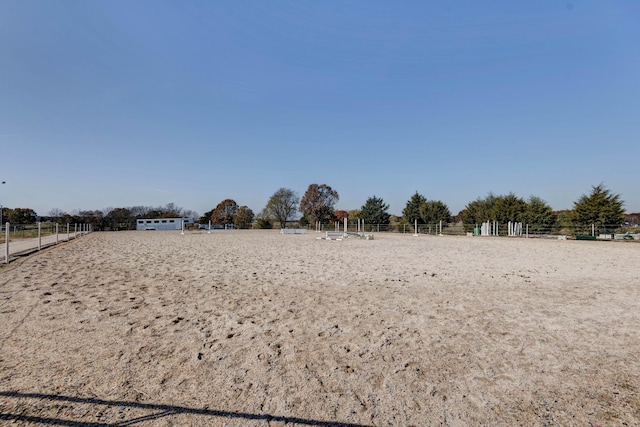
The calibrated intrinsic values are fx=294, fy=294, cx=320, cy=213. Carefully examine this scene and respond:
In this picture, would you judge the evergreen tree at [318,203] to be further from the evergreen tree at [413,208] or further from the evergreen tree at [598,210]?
the evergreen tree at [598,210]

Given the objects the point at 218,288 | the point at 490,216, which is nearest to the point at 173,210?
the point at 490,216

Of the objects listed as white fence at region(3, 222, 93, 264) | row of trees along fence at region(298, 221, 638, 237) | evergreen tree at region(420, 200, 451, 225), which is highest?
evergreen tree at region(420, 200, 451, 225)

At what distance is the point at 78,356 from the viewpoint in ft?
10.1

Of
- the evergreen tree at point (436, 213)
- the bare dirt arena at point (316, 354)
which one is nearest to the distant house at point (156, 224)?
the evergreen tree at point (436, 213)

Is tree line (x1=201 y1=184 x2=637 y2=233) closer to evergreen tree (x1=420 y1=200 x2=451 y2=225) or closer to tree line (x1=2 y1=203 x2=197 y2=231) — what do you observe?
evergreen tree (x1=420 y1=200 x2=451 y2=225)

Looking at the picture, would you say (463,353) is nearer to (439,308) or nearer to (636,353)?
(439,308)

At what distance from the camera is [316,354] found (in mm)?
3260

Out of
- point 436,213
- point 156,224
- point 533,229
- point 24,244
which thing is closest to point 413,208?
point 436,213

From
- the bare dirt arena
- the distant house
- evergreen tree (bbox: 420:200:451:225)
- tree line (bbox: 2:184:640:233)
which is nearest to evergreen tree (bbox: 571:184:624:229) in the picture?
tree line (bbox: 2:184:640:233)

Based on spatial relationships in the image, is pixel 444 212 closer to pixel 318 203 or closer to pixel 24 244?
pixel 318 203

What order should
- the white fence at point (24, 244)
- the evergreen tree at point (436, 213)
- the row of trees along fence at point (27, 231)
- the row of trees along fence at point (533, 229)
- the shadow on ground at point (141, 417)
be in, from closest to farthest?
1. the shadow on ground at point (141, 417)
2. the white fence at point (24, 244)
3. the row of trees along fence at point (533, 229)
4. the row of trees along fence at point (27, 231)
5. the evergreen tree at point (436, 213)

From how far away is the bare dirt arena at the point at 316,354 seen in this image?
7.59 feet

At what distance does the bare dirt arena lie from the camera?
231 centimetres

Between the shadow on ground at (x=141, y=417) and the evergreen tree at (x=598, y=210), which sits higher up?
the evergreen tree at (x=598, y=210)
